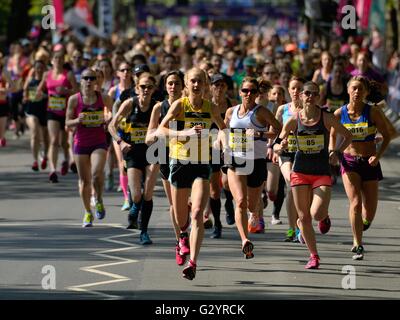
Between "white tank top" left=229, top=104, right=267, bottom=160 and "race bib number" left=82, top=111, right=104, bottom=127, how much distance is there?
261cm

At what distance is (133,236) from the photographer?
15.3 metres

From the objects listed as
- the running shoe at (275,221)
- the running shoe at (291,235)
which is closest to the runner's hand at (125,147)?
the running shoe at (291,235)

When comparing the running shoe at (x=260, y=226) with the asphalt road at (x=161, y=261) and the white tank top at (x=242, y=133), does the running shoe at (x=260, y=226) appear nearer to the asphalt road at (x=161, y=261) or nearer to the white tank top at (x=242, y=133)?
the asphalt road at (x=161, y=261)

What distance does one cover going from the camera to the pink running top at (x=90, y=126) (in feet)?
52.0

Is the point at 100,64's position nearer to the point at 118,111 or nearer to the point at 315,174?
the point at 118,111

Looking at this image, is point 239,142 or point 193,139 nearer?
point 193,139

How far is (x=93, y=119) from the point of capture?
1595 cm

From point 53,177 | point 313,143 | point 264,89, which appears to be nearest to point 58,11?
point 53,177

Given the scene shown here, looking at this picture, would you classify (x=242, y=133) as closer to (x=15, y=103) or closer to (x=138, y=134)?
(x=138, y=134)

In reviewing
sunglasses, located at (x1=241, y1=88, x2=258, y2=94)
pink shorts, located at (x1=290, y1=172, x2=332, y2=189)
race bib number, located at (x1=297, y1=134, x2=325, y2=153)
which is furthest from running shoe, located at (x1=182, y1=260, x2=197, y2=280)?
sunglasses, located at (x1=241, y1=88, x2=258, y2=94)

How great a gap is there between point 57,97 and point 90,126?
4.62 m

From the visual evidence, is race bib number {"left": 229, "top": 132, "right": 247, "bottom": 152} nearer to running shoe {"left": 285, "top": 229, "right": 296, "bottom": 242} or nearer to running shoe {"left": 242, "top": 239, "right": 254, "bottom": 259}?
running shoe {"left": 242, "top": 239, "right": 254, "bottom": 259}
